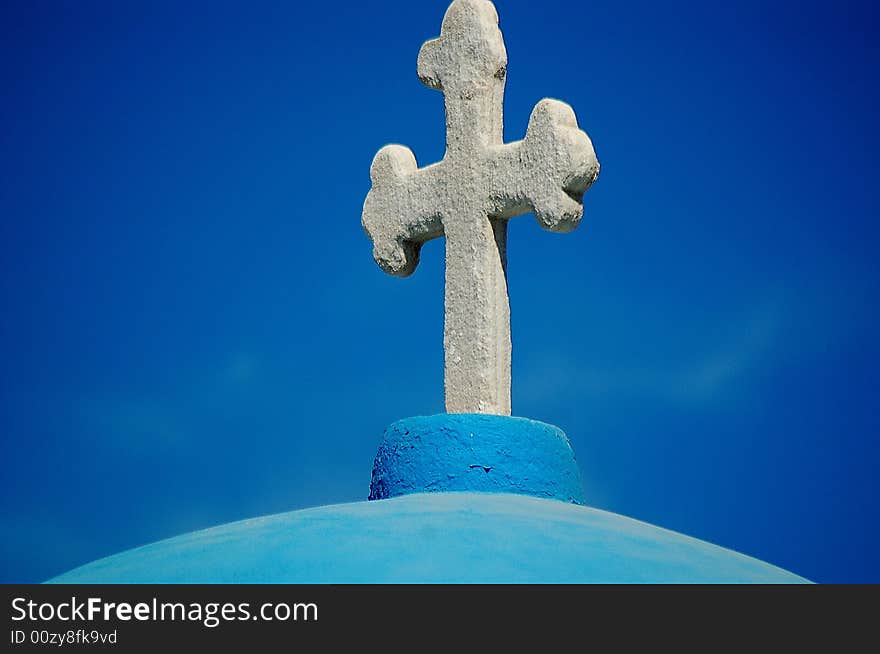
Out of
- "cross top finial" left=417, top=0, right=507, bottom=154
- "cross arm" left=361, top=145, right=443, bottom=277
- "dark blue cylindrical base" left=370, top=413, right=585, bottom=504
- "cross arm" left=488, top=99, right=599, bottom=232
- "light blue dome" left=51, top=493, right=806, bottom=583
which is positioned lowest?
"light blue dome" left=51, top=493, right=806, bottom=583

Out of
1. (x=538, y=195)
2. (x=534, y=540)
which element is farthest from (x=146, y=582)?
(x=538, y=195)

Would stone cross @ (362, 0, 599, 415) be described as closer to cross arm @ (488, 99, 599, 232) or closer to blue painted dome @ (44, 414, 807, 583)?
cross arm @ (488, 99, 599, 232)

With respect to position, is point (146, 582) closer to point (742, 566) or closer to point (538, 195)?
point (742, 566)

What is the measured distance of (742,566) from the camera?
13.6 feet

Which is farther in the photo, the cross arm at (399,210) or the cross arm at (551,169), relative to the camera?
the cross arm at (399,210)

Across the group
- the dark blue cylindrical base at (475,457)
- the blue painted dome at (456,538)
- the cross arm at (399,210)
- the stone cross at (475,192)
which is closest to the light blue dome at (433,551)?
the blue painted dome at (456,538)

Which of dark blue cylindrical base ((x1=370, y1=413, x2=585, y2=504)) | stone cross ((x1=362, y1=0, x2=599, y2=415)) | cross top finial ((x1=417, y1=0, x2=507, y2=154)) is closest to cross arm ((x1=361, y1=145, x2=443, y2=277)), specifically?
stone cross ((x1=362, y1=0, x2=599, y2=415))

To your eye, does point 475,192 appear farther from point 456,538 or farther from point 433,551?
point 433,551

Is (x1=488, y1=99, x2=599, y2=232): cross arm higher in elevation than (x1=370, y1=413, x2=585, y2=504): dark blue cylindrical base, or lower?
higher

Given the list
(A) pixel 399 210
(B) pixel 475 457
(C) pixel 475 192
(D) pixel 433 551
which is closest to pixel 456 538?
(D) pixel 433 551

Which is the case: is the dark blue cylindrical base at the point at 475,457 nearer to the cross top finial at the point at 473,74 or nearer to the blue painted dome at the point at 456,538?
the blue painted dome at the point at 456,538

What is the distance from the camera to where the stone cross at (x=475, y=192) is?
5.15m

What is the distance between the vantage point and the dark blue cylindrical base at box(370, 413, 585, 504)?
4.80 meters
